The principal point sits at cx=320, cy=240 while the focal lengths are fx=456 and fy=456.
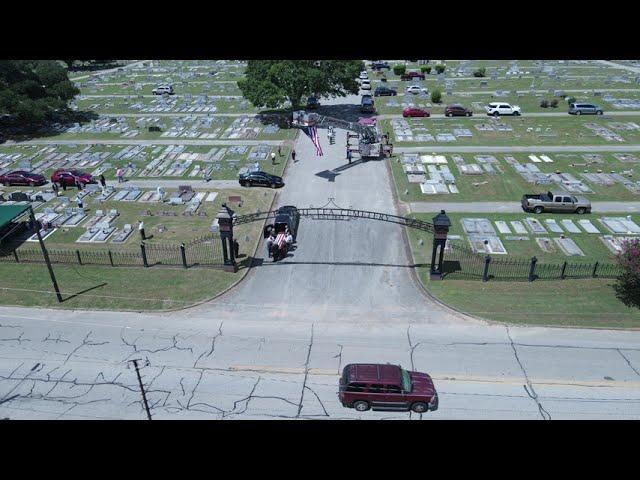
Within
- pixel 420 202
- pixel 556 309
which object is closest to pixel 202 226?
pixel 420 202

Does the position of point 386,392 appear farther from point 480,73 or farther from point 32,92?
Result: point 480,73

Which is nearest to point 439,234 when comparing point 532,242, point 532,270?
point 532,270

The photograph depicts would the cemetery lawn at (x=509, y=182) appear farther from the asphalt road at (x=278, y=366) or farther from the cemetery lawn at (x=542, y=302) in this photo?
the asphalt road at (x=278, y=366)

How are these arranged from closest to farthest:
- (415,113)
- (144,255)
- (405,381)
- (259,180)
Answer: (405,381), (144,255), (259,180), (415,113)

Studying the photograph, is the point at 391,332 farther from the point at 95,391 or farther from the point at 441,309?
the point at 95,391

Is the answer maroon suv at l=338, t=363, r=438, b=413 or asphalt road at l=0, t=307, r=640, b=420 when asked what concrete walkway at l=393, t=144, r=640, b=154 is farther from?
maroon suv at l=338, t=363, r=438, b=413
